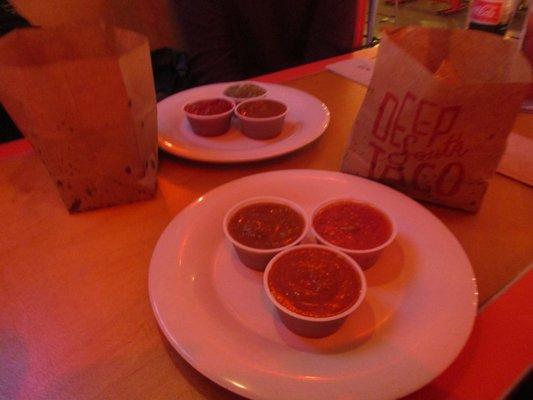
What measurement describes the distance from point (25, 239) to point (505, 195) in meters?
1.36

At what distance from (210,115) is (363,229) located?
0.71 m

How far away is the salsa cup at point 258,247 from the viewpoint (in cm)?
87

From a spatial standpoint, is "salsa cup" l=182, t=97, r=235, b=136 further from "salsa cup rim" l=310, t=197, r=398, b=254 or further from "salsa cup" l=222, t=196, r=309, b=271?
"salsa cup rim" l=310, t=197, r=398, b=254

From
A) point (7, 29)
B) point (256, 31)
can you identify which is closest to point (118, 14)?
point (7, 29)

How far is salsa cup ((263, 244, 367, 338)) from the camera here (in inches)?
28.3

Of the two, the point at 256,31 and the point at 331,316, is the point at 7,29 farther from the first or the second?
the point at 331,316

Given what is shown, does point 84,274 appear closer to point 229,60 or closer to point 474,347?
point 474,347

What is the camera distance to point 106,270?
892mm

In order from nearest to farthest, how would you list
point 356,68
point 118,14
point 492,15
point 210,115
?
point 210,115 → point 492,15 → point 356,68 → point 118,14

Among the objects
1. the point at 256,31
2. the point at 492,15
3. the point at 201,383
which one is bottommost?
the point at 201,383

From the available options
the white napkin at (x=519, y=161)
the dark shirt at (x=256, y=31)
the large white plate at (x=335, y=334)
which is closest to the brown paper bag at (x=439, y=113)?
the large white plate at (x=335, y=334)

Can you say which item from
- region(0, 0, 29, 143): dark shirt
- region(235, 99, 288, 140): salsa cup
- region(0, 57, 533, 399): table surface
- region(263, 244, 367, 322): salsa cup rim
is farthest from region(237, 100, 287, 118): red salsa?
region(0, 0, 29, 143): dark shirt

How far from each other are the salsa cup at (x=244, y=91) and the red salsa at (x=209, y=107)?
0.25ft

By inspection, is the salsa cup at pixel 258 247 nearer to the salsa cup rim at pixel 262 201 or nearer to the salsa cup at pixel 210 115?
the salsa cup rim at pixel 262 201
